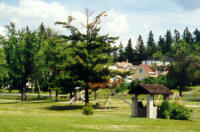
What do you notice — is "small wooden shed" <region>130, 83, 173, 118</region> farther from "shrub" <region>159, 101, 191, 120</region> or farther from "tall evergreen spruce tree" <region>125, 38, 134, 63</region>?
"tall evergreen spruce tree" <region>125, 38, 134, 63</region>

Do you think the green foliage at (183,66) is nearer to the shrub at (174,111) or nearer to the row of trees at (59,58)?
the row of trees at (59,58)

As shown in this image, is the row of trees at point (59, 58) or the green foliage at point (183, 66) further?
the green foliage at point (183, 66)

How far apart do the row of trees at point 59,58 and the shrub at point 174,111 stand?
567 inches

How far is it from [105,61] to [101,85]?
10.9ft

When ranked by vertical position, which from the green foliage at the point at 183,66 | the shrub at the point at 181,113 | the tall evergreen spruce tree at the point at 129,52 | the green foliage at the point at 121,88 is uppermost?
the tall evergreen spruce tree at the point at 129,52

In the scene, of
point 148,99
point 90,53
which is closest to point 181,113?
point 148,99

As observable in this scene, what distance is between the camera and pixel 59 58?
58500 mm

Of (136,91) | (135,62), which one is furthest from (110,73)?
(135,62)

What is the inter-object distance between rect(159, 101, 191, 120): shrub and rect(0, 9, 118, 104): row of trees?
1439cm

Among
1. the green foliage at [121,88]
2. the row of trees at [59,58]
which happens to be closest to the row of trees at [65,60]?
the row of trees at [59,58]

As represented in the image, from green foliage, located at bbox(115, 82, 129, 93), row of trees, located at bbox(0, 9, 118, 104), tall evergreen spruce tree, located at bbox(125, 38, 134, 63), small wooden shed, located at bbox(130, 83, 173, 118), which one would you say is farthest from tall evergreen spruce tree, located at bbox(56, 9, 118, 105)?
tall evergreen spruce tree, located at bbox(125, 38, 134, 63)

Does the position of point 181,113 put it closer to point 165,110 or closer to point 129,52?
point 165,110

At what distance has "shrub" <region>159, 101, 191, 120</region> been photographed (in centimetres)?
2741

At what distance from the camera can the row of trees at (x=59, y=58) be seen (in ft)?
141
